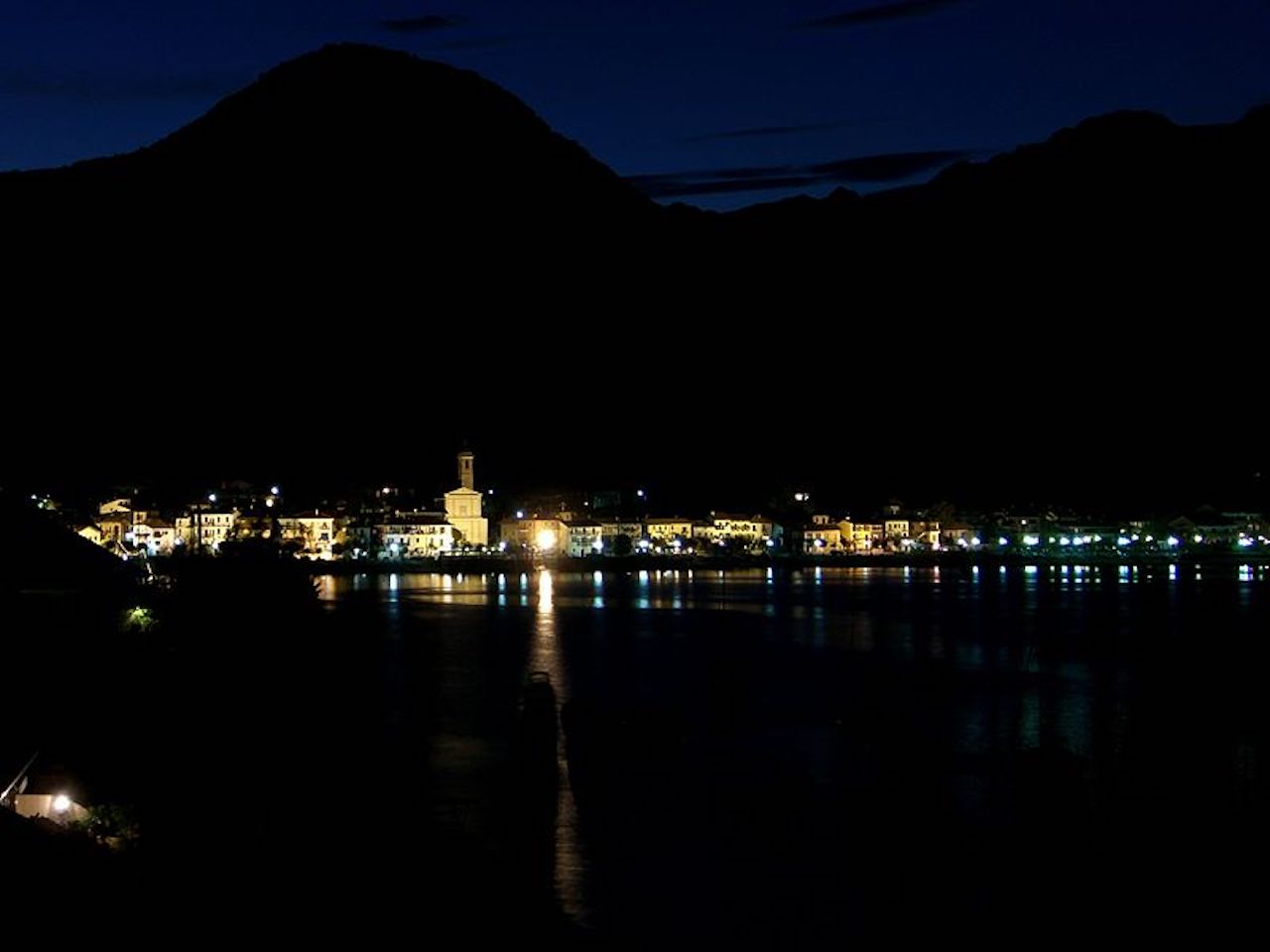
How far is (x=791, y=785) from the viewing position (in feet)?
61.6

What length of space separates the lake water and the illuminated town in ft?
175

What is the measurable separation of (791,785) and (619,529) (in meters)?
88.2

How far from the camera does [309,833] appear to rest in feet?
50.8

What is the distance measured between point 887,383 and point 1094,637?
13775 cm

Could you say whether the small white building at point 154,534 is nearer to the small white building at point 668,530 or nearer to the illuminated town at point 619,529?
the illuminated town at point 619,529

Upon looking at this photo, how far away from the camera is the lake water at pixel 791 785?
13.9m

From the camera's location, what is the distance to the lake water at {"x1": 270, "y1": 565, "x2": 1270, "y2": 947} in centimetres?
1390

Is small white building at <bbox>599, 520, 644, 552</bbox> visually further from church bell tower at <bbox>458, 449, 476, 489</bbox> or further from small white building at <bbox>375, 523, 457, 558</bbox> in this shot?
church bell tower at <bbox>458, 449, 476, 489</bbox>

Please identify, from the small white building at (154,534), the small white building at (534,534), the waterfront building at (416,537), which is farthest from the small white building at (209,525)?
the small white building at (534,534)

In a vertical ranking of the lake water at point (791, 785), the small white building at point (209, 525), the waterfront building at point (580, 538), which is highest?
the small white building at point (209, 525)

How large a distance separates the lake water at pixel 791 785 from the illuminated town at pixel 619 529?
175 feet

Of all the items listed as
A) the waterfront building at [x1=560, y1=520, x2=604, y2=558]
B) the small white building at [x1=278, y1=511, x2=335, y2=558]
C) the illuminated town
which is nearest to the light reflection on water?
the illuminated town

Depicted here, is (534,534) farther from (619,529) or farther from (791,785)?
(791,785)

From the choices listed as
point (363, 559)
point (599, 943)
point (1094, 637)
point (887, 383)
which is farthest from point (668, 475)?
point (599, 943)
